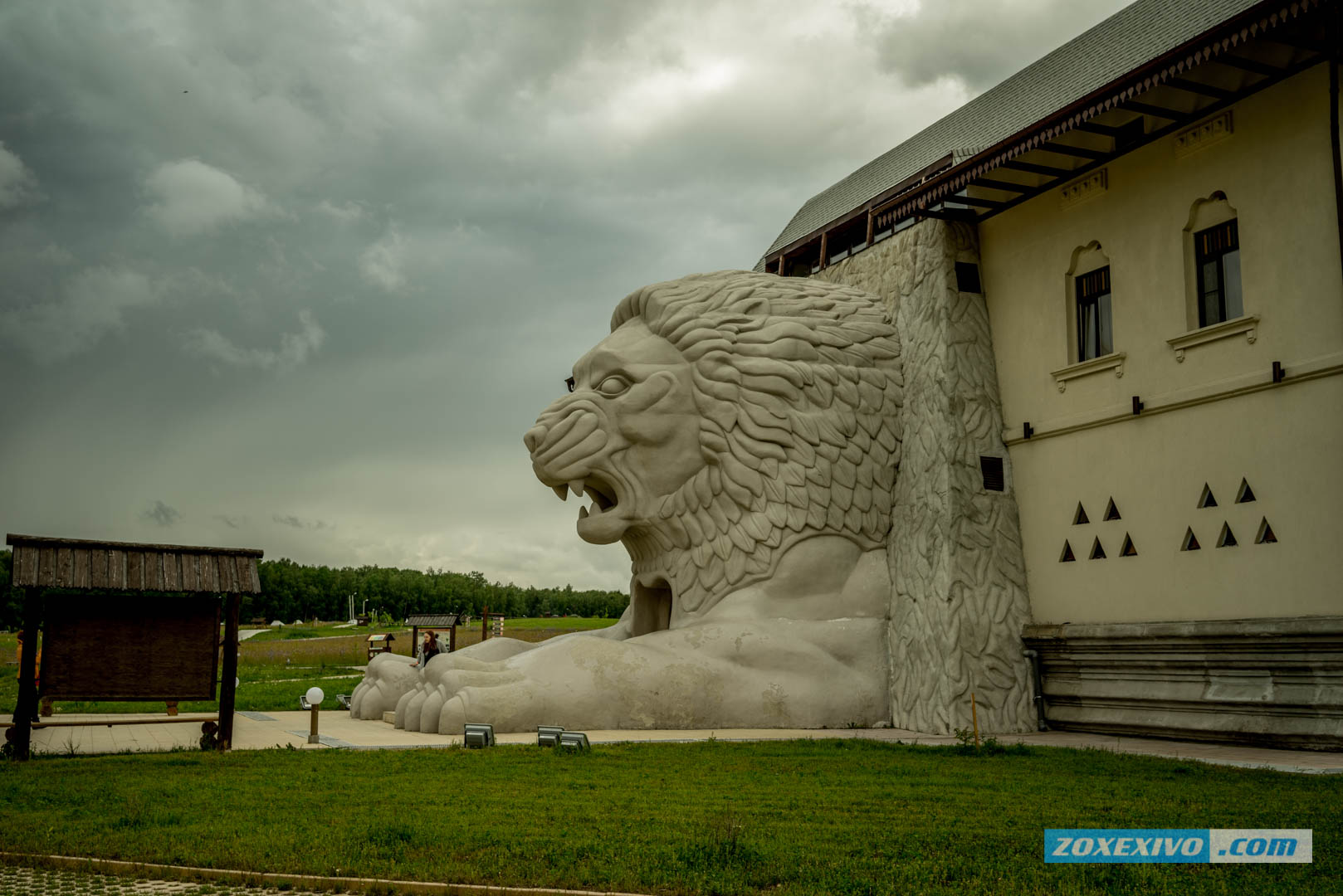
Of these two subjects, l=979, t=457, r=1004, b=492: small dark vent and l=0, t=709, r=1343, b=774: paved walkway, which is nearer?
l=0, t=709, r=1343, b=774: paved walkway

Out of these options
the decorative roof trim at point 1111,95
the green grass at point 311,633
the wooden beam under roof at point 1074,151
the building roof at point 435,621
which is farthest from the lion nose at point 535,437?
the green grass at point 311,633

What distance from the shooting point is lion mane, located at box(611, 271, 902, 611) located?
44.3 feet

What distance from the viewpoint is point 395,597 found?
9412cm

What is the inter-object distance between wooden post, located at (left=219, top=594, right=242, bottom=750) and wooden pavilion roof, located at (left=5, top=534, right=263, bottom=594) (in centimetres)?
25

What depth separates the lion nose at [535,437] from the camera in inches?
539

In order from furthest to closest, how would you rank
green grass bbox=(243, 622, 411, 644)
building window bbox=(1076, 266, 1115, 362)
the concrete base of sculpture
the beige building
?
green grass bbox=(243, 622, 411, 644) < building window bbox=(1076, 266, 1115, 362) < the concrete base of sculpture < the beige building

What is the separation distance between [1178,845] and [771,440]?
8.56 metres

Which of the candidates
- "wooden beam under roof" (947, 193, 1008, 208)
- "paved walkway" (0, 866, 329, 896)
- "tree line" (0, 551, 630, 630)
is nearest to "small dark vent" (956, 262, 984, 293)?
"wooden beam under roof" (947, 193, 1008, 208)

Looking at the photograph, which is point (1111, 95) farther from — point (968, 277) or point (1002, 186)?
point (968, 277)

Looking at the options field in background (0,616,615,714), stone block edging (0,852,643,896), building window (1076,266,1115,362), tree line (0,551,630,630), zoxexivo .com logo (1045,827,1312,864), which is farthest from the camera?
tree line (0,551,630,630)

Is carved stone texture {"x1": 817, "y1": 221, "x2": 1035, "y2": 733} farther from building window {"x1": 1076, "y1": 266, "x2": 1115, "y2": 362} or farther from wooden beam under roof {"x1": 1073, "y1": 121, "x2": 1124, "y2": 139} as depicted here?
wooden beam under roof {"x1": 1073, "y1": 121, "x2": 1124, "y2": 139}

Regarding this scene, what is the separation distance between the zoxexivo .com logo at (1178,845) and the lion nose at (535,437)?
9095 mm

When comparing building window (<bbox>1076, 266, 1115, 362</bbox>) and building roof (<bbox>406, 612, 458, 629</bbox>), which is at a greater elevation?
building window (<bbox>1076, 266, 1115, 362</bbox>)

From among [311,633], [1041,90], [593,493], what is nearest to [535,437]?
[593,493]
